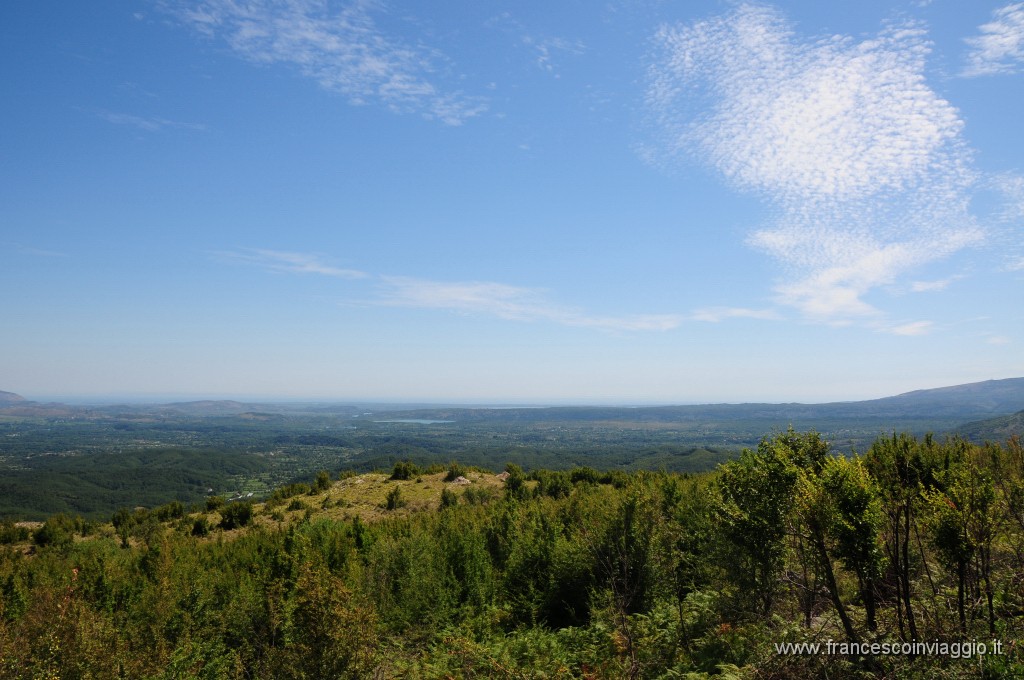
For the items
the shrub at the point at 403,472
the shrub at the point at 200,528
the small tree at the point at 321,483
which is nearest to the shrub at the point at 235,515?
the shrub at the point at 200,528

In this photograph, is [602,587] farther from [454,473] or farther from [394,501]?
[454,473]

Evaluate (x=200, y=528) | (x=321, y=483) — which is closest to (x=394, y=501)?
(x=321, y=483)

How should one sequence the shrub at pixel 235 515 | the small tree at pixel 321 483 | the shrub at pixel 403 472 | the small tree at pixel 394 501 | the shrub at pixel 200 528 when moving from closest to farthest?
the shrub at pixel 200 528 < the shrub at pixel 235 515 < the small tree at pixel 394 501 < the small tree at pixel 321 483 < the shrub at pixel 403 472

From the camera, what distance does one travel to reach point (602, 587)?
19.6 m

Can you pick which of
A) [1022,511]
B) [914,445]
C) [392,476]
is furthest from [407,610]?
[392,476]

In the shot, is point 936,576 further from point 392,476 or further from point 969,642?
point 392,476

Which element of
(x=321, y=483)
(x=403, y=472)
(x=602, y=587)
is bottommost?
(x=321, y=483)

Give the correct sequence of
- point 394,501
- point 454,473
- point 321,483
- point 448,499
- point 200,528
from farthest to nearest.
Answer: point 454,473
point 321,483
point 448,499
point 394,501
point 200,528

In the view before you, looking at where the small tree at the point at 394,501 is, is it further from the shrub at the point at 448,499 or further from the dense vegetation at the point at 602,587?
the dense vegetation at the point at 602,587

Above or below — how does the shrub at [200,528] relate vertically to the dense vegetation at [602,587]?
below

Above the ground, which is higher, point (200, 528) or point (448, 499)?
point (448, 499)

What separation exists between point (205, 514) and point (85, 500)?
115 meters

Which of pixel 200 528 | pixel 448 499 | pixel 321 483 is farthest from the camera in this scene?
pixel 321 483

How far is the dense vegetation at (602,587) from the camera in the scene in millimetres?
8531
